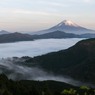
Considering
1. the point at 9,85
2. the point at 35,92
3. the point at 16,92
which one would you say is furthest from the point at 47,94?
the point at 9,85

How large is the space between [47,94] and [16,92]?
15207mm

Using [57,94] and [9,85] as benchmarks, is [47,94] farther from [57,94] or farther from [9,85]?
[9,85]

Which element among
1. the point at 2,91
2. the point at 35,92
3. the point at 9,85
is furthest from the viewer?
the point at 9,85

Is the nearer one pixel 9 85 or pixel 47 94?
pixel 47 94

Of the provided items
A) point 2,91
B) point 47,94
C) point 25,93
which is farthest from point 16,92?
point 2,91

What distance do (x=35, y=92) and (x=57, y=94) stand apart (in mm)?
14854

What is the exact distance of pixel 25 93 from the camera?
134 metres

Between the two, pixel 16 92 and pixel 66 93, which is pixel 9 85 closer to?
pixel 16 92

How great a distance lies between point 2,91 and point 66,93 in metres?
33.7

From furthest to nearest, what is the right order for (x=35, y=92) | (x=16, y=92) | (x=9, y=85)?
(x=9, y=85)
(x=16, y=92)
(x=35, y=92)

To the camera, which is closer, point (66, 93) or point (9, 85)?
point (66, 93)

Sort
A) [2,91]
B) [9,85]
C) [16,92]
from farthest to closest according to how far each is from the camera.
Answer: [9,85] < [16,92] < [2,91]

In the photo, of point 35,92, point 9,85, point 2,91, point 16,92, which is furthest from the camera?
point 9,85

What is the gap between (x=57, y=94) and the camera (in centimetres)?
14012
